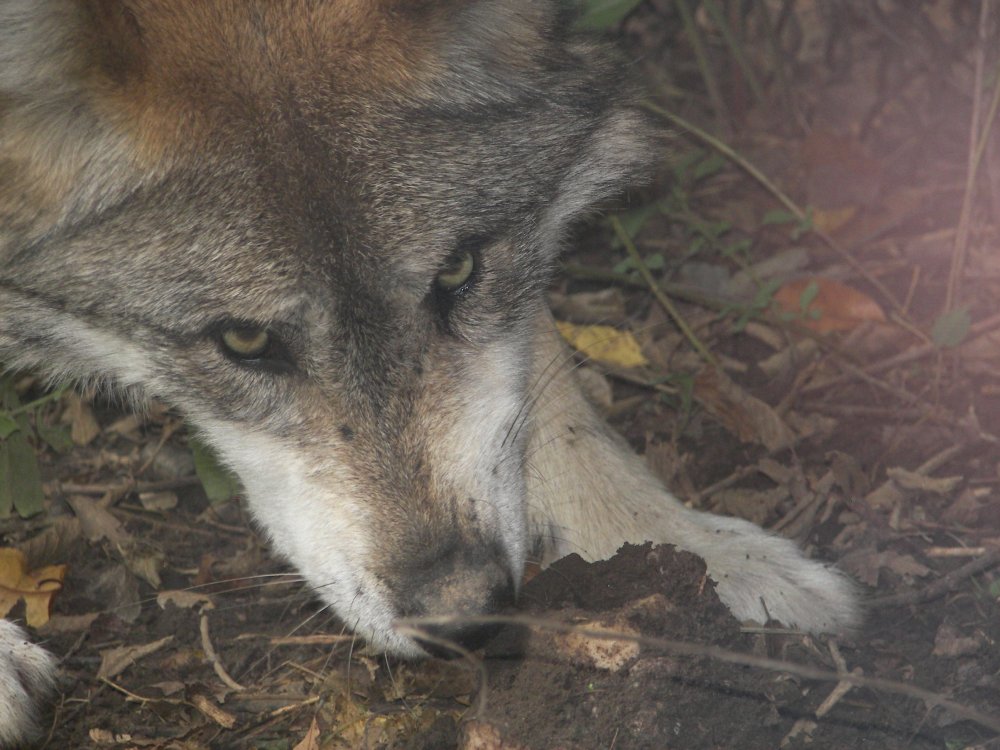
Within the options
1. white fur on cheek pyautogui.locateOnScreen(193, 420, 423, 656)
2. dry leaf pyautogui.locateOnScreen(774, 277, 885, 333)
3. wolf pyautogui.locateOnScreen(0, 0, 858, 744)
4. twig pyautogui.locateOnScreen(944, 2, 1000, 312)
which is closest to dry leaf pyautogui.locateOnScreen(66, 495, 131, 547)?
wolf pyautogui.locateOnScreen(0, 0, 858, 744)

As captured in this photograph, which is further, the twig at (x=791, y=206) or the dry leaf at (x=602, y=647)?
the twig at (x=791, y=206)

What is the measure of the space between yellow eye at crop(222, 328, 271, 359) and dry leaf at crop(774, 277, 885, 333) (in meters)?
2.34

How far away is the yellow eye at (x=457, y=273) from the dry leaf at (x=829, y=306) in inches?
70.8

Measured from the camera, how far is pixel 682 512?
3.70 meters

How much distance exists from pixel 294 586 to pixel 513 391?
3.39ft

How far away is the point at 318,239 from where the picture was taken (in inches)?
113

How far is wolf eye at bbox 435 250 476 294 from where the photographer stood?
3.19m

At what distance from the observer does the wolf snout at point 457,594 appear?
283cm

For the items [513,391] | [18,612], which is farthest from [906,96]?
[18,612]

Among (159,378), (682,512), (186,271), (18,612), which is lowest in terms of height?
(18,612)

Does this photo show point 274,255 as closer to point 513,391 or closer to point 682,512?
point 513,391

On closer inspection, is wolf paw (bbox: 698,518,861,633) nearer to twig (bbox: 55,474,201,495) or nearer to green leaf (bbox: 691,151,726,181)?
twig (bbox: 55,474,201,495)

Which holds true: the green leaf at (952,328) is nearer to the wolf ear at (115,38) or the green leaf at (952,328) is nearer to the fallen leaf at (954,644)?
the fallen leaf at (954,644)

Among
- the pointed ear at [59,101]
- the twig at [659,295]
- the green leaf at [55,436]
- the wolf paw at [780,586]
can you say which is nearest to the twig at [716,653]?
the wolf paw at [780,586]
